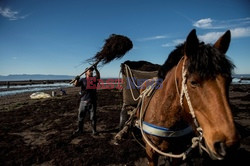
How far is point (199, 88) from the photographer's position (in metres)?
1.60

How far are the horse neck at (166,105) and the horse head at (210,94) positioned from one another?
385mm

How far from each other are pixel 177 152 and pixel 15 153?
5.62 meters

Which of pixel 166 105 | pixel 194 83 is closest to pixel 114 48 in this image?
pixel 166 105

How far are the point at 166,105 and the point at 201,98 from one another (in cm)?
77

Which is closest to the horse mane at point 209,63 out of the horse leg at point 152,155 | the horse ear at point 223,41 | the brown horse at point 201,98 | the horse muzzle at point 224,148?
the brown horse at point 201,98

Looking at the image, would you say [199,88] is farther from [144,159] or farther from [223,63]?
[144,159]

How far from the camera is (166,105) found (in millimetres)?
2303

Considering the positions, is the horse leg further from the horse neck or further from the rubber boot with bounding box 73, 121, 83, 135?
the rubber boot with bounding box 73, 121, 83, 135

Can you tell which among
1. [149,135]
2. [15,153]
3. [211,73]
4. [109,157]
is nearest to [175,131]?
[149,135]

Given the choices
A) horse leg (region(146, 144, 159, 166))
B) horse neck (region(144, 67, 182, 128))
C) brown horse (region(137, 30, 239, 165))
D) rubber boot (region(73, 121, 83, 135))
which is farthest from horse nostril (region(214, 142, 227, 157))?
rubber boot (region(73, 121, 83, 135))

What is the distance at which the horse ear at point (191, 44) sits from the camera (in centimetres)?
168

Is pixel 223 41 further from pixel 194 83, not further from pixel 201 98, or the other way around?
pixel 201 98

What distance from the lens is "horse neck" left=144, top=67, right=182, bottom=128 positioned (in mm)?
2195

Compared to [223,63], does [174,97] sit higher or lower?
lower
